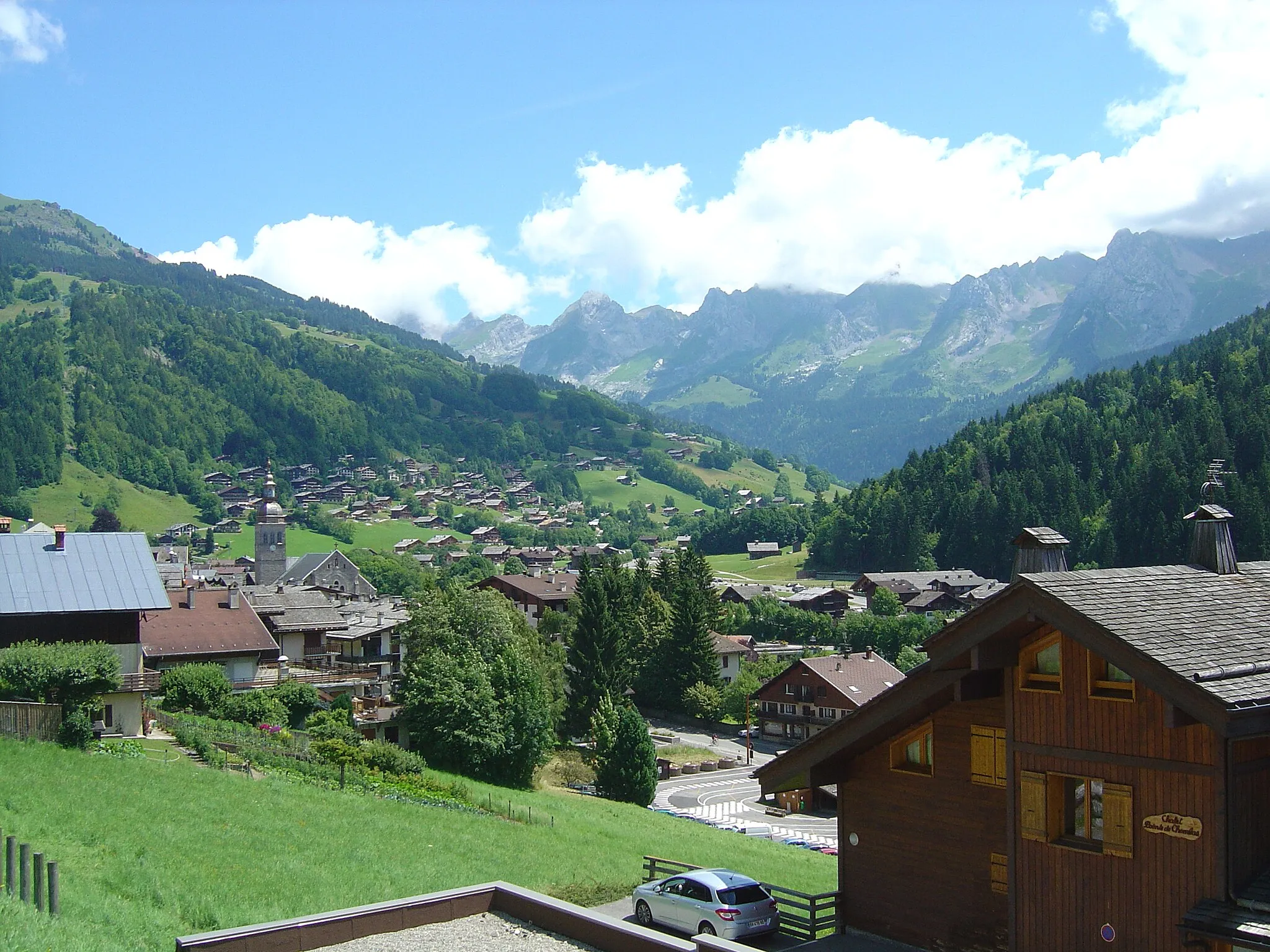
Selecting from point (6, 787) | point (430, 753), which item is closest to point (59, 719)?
point (6, 787)

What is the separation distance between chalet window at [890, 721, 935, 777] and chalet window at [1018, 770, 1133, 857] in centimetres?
158

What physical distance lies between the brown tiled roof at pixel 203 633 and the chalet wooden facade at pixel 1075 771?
4375 cm

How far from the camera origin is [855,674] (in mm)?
81625

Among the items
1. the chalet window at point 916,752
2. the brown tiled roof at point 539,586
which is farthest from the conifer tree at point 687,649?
the chalet window at point 916,752

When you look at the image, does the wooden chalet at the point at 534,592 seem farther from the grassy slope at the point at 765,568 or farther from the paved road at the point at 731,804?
the grassy slope at the point at 765,568

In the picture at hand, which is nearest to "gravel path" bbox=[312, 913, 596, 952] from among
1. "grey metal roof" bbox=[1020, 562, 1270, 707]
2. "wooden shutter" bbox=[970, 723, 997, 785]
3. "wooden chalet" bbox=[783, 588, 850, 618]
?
"wooden shutter" bbox=[970, 723, 997, 785]

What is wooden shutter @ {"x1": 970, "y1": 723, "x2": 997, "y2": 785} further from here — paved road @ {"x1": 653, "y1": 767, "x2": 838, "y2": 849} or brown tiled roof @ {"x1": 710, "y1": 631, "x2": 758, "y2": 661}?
brown tiled roof @ {"x1": 710, "y1": 631, "x2": 758, "y2": 661}

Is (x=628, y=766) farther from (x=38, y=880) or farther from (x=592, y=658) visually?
(x=38, y=880)

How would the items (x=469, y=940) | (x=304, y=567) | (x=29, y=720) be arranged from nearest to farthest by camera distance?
(x=469, y=940), (x=29, y=720), (x=304, y=567)

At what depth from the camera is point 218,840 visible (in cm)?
2230

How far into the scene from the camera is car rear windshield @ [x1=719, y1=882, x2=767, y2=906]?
54.7ft

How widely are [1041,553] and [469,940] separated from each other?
9.11m

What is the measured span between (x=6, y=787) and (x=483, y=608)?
34.5 m

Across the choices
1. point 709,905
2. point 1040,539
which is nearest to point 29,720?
point 709,905
